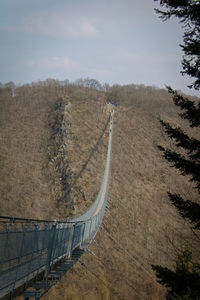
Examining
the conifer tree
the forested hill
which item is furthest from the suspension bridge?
the forested hill

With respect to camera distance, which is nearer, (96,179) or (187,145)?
(187,145)

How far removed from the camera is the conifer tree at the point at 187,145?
24.7ft

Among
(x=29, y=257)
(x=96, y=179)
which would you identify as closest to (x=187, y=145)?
(x=29, y=257)

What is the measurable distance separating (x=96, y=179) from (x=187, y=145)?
33815 millimetres

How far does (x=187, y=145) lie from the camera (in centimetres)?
852

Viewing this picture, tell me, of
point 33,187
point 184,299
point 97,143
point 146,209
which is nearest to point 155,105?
point 97,143

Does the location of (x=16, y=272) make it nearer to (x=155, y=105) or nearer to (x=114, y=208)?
(x=114, y=208)

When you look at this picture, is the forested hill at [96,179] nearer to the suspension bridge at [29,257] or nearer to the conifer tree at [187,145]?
the suspension bridge at [29,257]

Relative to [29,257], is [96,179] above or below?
below

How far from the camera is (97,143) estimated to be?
5100cm

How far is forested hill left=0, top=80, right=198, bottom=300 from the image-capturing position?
29469mm

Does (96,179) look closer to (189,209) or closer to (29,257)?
(189,209)

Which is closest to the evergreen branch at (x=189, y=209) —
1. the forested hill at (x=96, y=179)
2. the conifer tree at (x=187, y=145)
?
the conifer tree at (x=187, y=145)

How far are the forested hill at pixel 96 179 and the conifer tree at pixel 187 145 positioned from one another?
1865cm
